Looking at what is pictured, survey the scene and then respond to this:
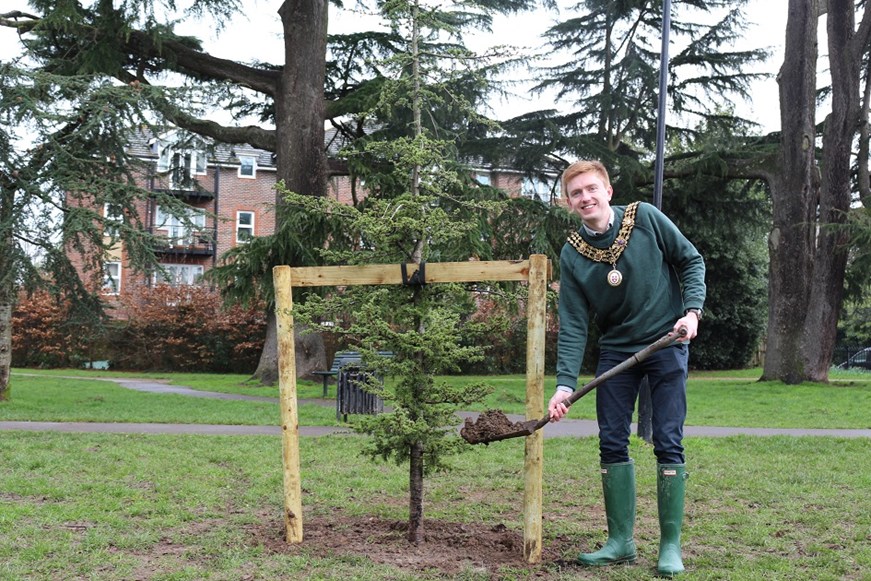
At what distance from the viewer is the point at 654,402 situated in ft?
14.8

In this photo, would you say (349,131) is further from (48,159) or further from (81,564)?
(81,564)

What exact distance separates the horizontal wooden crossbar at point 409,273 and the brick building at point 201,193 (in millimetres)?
2382

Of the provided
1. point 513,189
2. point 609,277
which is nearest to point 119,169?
point 609,277

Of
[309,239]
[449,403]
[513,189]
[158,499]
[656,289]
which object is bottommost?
[158,499]

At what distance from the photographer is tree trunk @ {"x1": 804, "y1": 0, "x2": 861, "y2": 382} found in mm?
21703

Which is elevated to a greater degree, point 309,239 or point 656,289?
point 309,239

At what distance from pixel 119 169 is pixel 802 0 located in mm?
16581

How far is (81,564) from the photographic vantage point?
4520mm

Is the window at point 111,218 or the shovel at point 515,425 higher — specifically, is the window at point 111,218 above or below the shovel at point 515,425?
above

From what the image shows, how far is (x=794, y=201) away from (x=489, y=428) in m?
19.8

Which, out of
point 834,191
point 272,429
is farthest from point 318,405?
point 834,191

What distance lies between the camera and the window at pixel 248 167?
43125 mm

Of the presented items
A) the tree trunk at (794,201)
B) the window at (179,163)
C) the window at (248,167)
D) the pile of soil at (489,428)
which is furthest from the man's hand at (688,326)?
the window at (248,167)

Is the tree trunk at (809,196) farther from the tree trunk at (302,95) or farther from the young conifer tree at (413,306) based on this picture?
the young conifer tree at (413,306)
